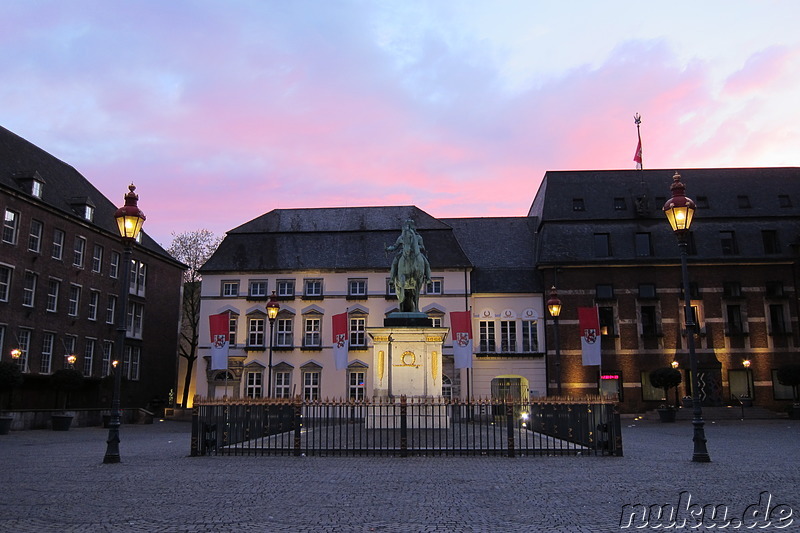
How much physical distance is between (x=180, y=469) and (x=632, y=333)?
36.7 metres

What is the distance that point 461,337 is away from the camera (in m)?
39.8

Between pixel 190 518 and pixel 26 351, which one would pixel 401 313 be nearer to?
pixel 190 518

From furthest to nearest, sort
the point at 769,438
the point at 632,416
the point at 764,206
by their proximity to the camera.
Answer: the point at 764,206, the point at 632,416, the point at 769,438

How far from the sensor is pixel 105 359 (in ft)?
152

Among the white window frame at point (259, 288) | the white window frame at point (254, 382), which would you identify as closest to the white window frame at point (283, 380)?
the white window frame at point (254, 382)

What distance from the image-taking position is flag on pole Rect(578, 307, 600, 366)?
3703 cm

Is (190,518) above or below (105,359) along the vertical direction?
below

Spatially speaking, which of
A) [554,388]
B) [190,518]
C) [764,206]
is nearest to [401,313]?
[190,518]

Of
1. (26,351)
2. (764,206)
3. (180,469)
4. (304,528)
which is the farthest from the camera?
(764,206)

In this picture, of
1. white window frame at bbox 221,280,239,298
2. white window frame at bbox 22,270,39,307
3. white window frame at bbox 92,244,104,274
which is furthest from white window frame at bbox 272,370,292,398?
white window frame at bbox 22,270,39,307

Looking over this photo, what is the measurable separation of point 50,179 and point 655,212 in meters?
41.1

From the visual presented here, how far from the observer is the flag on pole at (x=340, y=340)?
41.5 m

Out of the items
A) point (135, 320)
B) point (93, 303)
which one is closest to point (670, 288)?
point (135, 320)

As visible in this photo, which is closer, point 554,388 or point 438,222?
point 554,388
